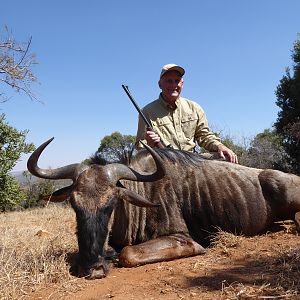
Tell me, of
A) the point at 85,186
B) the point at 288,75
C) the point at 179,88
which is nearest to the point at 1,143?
the point at 179,88

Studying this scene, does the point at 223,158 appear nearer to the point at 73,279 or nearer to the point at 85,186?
the point at 85,186

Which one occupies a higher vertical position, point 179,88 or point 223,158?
point 179,88

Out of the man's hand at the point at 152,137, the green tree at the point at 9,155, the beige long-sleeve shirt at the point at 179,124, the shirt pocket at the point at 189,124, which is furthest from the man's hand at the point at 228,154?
the green tree at the point at 9,155

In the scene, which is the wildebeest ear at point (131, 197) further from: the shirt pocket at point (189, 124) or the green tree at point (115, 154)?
the shirt pocket at point (189, 124)

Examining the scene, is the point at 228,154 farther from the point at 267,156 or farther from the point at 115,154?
the point at 267,156

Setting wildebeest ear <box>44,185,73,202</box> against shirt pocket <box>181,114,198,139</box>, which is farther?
shirt pocket <box>181,114,198,139</box>

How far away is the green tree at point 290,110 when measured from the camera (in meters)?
18.2

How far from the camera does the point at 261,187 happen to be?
202 inches

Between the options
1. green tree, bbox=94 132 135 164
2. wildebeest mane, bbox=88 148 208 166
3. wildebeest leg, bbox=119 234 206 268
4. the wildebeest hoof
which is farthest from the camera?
wildebeest mane, bbox=88 148 208 166

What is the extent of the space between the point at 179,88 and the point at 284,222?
245 centimetres

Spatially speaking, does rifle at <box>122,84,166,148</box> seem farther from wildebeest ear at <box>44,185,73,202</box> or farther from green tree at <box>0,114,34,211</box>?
green tree at <box>0,114,34,211</box>

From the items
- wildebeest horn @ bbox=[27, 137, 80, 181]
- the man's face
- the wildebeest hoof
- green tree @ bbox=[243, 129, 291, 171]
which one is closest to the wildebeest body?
wildebeest horn @ bbox=[27, 137, 80, 181]

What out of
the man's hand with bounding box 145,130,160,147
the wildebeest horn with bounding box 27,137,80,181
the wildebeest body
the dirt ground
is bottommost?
the dirt ground

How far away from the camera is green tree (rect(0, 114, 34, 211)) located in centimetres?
976
